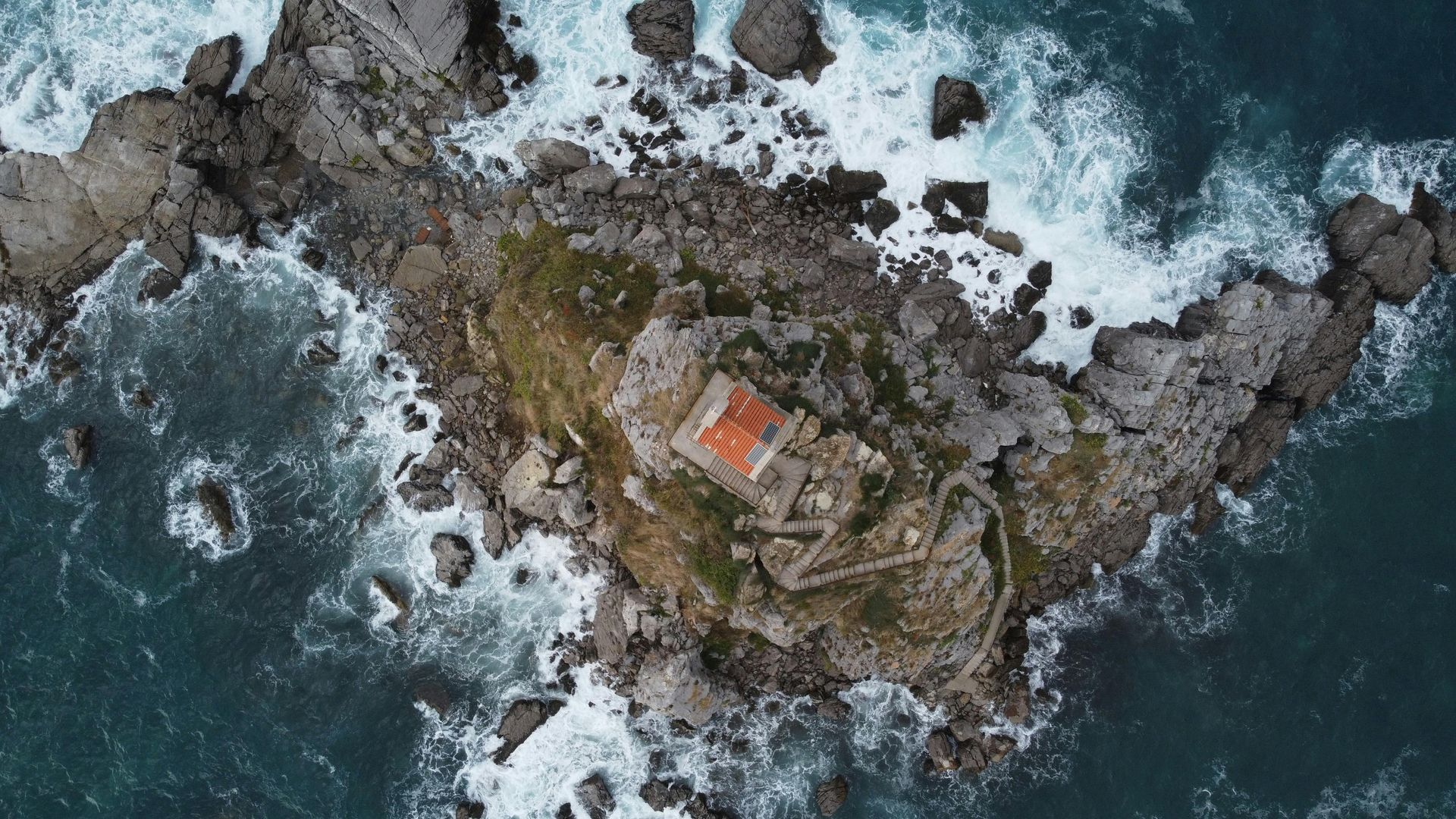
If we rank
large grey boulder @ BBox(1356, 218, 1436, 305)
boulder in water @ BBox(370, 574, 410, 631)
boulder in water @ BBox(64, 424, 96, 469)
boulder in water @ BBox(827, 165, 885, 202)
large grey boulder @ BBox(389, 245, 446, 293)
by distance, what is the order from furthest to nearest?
1. boulder in water @ BBox(370, 574, 410, 631)
2. boulder in water @ BBox(64, 424, 96, 469)
3. large grey boulder @ BBox(389, 245, 446, 293)
4. boulder in water @ BBox(827, 165, 885, 202)
5. large grey boulder @ BBox(1356, 218, 1436, 305)

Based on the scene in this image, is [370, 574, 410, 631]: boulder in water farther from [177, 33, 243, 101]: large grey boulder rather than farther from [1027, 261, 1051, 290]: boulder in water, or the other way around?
[1027, 261, 1051, 290]: boulder in water

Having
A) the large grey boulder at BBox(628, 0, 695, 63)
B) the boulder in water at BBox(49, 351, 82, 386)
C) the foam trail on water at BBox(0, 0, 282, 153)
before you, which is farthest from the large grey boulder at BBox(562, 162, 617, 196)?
the boulder in water at BBox(49, 351, 82, 386)

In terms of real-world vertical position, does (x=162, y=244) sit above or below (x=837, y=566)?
below

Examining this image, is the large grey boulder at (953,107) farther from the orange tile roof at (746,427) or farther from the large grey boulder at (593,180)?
the orange tile roof at (746,427)

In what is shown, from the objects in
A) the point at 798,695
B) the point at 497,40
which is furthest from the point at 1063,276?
the point at 497,40

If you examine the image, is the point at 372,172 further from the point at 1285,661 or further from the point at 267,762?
the point at 1285,661

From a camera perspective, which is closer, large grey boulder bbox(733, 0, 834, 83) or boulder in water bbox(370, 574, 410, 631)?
large grey boulder bbox(733, 0, 834, 83)

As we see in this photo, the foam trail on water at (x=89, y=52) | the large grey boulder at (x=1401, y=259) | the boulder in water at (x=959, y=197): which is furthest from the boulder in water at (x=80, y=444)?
the large grey boulder at (x=1401, y=259)
